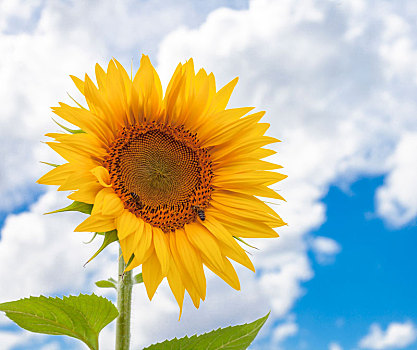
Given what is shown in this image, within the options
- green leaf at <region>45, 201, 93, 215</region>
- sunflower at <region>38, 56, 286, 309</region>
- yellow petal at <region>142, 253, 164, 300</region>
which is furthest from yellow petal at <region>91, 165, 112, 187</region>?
yellow petal at <region>142, 253, 164, 300</region>

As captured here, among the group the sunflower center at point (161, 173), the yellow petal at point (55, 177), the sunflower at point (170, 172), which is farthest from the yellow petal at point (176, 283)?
the yellow petal at point (55, 177)

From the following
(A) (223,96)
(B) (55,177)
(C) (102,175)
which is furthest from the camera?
(A) (223,96)

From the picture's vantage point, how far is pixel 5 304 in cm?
255

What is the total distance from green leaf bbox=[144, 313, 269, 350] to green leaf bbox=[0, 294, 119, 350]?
0.33 metres

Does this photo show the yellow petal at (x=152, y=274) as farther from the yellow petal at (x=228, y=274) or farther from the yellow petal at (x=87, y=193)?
the yellow petal at (x=87, y=193)

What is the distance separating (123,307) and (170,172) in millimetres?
985

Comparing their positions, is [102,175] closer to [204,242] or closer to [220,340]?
[204,242]

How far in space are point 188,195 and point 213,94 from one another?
708mm

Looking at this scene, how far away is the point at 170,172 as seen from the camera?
3.27 metres

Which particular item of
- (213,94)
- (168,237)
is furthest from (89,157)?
(213,94)

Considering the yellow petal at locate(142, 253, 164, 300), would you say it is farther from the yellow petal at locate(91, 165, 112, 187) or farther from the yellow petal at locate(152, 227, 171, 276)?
the yellow petal at locate(91, 165, 112, 187)

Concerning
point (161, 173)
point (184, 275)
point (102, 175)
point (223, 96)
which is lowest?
point (184, 275)

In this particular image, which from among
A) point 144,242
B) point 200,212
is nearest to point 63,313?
point 144,242

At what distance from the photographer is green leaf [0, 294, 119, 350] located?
8.31 ft
